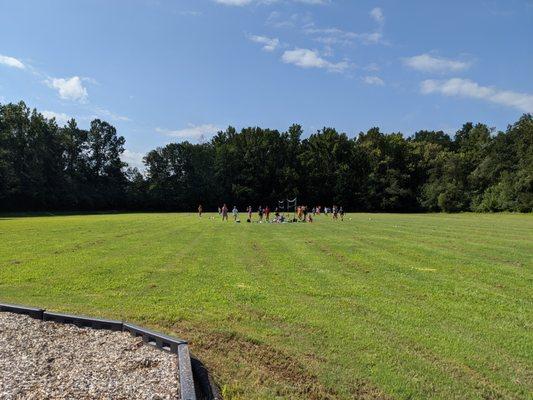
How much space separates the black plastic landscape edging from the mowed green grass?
0.28 m

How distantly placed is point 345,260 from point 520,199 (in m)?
65.5

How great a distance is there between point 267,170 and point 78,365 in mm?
84414

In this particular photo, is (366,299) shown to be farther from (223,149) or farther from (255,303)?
(223,149)

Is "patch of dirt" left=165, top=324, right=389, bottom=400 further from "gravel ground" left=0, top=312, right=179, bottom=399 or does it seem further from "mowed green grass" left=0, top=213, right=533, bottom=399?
"gravel ground" left=0, top=312, right=179, bottom=399

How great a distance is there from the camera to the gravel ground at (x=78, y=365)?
4957 millimetres

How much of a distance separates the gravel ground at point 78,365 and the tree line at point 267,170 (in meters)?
71.9

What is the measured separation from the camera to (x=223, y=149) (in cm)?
9050

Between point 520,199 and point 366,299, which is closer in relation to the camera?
point 366,299


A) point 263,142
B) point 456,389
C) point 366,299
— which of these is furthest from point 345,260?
point 263,142

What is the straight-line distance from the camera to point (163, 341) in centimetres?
637

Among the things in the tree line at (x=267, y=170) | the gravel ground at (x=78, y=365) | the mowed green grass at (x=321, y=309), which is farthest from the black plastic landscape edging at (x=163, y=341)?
the tree line at (x=267, y=170)

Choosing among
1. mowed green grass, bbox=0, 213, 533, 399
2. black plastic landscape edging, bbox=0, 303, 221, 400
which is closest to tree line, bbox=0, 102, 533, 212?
mowed green grass, bbox=0, 213, 533, 399

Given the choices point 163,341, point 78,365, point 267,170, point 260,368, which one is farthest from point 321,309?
point 267,170

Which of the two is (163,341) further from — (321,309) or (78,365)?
(321,309)
